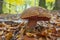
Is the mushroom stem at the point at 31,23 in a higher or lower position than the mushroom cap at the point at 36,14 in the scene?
lower

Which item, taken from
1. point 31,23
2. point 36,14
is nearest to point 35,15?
point 36,14

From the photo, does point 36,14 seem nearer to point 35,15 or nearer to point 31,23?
point 35,15

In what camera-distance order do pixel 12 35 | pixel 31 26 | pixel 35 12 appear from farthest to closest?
pixel 12 35, pixel 31 26, pixel 35 12

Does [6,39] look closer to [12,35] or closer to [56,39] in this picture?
[12,35]

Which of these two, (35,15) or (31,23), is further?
(31,23)

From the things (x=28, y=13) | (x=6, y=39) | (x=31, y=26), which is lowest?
(x=6, y=39)

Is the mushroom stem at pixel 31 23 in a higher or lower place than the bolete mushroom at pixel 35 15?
lower

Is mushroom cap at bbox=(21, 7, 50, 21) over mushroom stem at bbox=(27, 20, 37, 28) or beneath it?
over

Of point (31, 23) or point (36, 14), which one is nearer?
point (36, 14)

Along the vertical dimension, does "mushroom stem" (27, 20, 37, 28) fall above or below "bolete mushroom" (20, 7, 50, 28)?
below

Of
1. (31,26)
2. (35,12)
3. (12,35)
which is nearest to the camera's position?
(35,12)

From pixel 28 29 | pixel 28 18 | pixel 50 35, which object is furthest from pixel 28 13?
pixel 50 35
